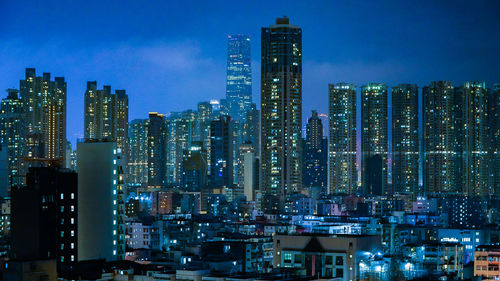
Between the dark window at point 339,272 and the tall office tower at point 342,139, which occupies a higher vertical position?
the tall office tower at point 342,139

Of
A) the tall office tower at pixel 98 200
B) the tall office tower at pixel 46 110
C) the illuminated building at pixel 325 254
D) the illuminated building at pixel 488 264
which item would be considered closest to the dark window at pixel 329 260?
the illuminated building at pixel 325 254

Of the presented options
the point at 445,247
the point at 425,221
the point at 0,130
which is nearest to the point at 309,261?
the point at 445,247

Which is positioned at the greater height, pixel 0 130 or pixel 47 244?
pixel 0 130

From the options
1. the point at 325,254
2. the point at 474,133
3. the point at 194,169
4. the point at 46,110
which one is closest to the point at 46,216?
the point at 325,254

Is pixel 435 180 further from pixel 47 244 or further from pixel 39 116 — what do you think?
pixel 47 244

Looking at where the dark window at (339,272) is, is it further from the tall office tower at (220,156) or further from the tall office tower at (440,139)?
the tall office tower at (440,139)

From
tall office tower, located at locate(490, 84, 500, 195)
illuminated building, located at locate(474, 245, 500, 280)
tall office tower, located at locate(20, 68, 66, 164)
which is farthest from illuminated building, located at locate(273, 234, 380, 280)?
tall office tower, located at locate(490, 84, 500, 195)
